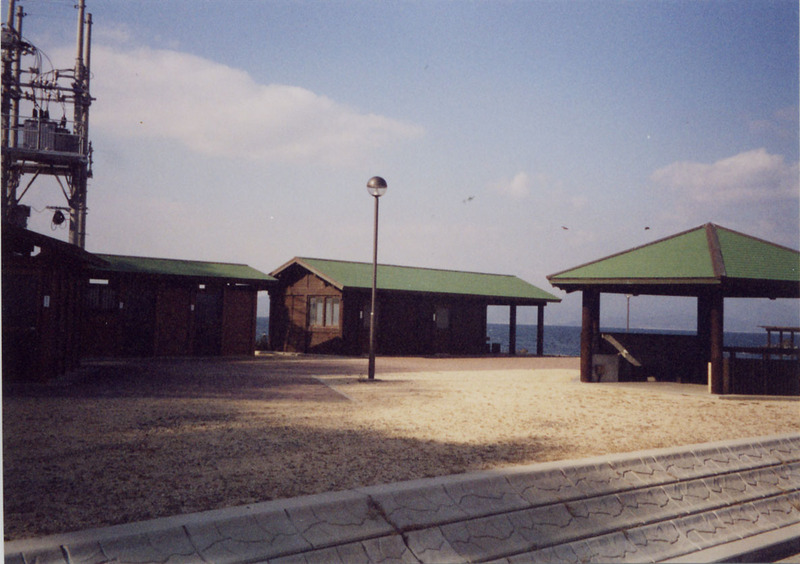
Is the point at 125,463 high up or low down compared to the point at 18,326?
down

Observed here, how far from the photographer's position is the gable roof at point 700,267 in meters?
14.0

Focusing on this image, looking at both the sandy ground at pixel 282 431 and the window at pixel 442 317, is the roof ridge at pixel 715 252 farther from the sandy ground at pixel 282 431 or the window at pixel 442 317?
the window at pixel 442 317

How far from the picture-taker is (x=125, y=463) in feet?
20.8

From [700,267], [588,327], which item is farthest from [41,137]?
[700,267]

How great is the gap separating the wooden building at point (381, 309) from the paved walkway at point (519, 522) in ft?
62.6

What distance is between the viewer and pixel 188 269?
2284 centimetres

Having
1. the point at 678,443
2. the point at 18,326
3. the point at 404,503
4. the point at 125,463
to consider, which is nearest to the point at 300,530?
the point at 404,503

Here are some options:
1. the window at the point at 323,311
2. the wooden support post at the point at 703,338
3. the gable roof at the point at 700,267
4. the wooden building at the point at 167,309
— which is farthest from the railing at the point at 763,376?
the wooden building at the point at 167,309

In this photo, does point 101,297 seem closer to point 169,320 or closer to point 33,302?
point 169,320

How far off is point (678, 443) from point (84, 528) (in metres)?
7.24

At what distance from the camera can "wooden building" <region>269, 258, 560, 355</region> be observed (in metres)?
26.2

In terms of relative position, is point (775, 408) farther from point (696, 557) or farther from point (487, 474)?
point (487, 474)

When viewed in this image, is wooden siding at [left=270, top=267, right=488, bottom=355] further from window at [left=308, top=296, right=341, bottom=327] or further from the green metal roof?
the green metal roof

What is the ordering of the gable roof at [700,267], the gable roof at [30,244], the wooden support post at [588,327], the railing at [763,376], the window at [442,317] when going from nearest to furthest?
the gable roof at [30,244] < the gable roof at [700,267] < the railing at [763,376] < the wooden support post at [588,327] < the window at [442,317]
